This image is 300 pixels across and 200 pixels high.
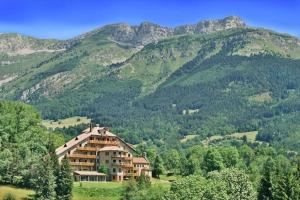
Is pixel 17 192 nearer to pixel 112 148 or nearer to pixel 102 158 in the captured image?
pixel 102 158

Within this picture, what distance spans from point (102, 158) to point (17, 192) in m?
44.3

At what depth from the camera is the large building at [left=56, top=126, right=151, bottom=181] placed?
175875mm

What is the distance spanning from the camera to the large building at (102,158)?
6924 inches

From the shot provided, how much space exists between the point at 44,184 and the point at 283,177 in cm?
4858

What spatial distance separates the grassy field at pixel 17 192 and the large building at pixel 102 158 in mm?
32519

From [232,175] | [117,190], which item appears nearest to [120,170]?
[117,190]

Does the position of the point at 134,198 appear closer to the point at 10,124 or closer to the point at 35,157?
the point at 35,157

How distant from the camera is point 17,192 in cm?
13700

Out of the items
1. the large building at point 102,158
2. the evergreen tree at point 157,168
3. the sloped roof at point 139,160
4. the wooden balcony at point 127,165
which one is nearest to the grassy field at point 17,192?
the large building at point 102,158

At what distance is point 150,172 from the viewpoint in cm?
18275

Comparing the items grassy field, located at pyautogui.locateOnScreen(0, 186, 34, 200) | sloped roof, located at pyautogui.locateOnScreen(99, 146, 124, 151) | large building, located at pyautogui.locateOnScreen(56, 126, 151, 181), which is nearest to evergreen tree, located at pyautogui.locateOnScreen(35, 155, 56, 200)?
grassy field, located at pyautogui.locateOnScreen(0, 186, 34, 200)

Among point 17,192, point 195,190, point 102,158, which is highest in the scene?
point 102,158

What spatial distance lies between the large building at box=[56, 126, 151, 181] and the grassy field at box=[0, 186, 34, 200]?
32519 mm

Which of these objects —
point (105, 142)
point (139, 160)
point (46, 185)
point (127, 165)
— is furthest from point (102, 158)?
Result: point (46, 185)
